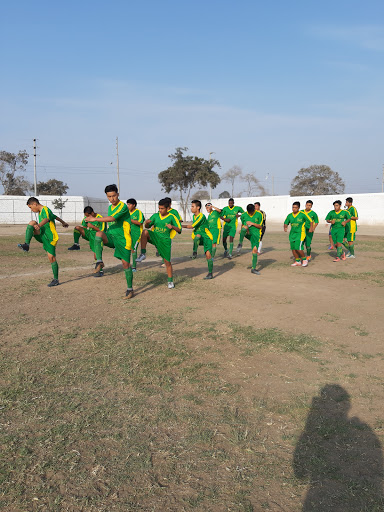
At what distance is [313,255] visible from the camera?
44.7 ft

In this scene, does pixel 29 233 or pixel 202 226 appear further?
pixel 202 226

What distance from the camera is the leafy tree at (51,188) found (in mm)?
57938

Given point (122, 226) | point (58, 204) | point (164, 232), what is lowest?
point (164, 232)

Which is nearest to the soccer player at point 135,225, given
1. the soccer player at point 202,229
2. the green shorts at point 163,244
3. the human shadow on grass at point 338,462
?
the soccer player at point 202,229

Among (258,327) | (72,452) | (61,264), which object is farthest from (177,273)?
(72,452)

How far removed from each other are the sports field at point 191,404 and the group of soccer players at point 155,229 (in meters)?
1.29

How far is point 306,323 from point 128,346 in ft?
8.59

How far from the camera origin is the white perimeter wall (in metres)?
35.7

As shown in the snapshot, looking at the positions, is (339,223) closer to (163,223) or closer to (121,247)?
(163,223)

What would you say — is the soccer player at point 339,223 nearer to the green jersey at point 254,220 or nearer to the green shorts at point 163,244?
the green jersey at point 254,220

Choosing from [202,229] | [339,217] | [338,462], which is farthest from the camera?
[339,217]

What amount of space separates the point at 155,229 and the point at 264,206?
126 feet

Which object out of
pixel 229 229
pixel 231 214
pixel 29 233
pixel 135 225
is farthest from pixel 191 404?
pixel 231 214

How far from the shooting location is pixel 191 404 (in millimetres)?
3398
